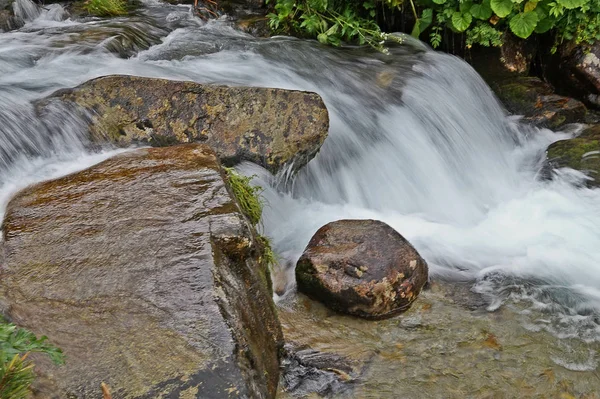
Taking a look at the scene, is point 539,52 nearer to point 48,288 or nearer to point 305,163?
point 305,163

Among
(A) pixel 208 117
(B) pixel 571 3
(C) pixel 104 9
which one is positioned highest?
(B) pixel 571 3

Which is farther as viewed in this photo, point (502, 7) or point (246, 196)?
point (502, 7)

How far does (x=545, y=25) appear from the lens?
682 centimetres

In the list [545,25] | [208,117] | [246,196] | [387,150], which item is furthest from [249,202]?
[545,25]

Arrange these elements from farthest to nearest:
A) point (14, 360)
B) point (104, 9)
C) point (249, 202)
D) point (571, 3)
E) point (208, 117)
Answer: point (104, 9) → point (571, 3) → point (208, 117) → point (249, 202) → point (14, 360)

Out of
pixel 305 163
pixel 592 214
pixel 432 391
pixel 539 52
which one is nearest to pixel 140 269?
pixel 432 391

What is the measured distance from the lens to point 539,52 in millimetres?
7449

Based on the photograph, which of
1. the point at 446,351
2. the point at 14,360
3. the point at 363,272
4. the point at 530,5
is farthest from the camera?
the point at 530,5

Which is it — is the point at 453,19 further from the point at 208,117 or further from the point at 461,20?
the point at 208,117

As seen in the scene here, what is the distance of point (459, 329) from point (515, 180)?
8.80ft

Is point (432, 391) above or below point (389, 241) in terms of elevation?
below

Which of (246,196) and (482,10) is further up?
(482,10)

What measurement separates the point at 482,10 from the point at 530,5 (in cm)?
52

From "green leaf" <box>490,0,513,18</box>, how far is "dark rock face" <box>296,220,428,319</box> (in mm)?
3715
